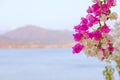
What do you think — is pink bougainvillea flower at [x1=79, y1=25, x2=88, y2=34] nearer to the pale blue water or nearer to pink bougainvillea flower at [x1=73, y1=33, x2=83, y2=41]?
pink bougainvillea flower at [x1=73, y1=33, x2=83, y2=41]

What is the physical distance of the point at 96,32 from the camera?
1.71m

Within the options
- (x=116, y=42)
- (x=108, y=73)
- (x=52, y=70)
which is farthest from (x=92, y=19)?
(x=52, y=70)

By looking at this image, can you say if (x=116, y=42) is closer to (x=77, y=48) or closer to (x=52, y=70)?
(x=77, y=48)

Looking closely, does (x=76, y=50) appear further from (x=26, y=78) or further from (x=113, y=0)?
(x=26, y=78)

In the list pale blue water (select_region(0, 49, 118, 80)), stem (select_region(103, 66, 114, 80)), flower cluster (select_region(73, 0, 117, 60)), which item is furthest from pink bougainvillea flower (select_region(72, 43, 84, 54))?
pale blue water (select_region(0, 49, 118, 80))

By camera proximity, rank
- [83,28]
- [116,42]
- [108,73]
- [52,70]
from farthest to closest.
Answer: [52,70], [108,73], [116,42], [83,28]

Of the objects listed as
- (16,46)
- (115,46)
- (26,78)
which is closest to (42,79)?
(26,78)

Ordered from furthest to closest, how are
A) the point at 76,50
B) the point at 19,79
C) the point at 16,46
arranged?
the point at 16,46 < the point at 19,79 < the point at 76,50

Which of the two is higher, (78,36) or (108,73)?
(78,36)

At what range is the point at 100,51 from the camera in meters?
1.73

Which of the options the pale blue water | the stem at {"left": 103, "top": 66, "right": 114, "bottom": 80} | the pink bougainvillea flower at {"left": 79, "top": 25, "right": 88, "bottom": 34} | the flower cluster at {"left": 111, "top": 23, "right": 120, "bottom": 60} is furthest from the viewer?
the pale blue water

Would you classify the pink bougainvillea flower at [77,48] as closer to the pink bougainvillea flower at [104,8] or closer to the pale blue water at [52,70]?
the pink bougainvillea flower at [104,8]

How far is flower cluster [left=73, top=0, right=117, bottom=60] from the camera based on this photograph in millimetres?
1709

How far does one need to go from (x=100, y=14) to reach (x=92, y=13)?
0.10 ft
